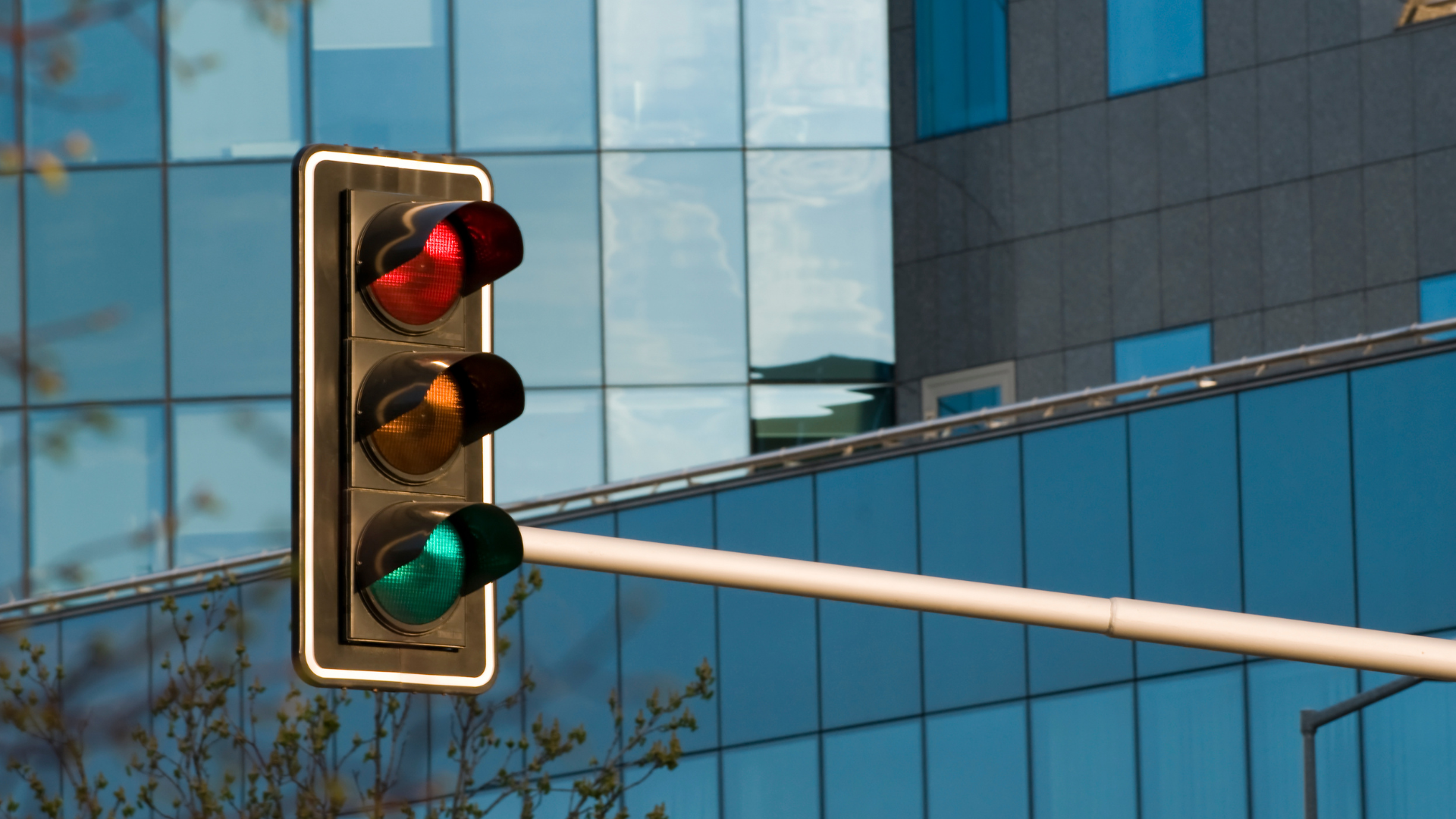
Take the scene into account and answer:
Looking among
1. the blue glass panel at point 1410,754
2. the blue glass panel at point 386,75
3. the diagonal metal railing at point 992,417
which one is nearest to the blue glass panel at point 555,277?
the blue glass panel at point 386,75

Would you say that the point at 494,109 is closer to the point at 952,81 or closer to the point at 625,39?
the point at 625,39

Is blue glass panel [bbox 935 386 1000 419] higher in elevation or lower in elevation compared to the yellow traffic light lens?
higher

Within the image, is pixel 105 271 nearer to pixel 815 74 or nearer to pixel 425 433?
pixel 815 74

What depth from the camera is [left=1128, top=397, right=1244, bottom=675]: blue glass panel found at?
72.6 ft

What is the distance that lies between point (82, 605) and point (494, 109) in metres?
8.90

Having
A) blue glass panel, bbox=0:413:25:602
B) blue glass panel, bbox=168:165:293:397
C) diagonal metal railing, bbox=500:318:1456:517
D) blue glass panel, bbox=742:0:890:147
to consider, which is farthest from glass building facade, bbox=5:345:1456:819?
blue glass panel, bbox=742:0:890:147

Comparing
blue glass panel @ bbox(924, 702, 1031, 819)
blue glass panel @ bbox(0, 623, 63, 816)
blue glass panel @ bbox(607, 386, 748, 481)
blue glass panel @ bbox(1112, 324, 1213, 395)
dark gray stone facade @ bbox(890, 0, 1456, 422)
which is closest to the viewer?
blue glass panel @ bbox(0, 623, 63, 816)

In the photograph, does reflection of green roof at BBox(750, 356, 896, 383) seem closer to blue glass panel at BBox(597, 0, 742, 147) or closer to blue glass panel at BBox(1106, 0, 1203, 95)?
blue glass panel at BBox(597, 0, 742, 147)

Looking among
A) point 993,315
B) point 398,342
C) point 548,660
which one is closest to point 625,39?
point 993,315

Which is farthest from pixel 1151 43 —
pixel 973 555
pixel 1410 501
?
pixel 1410 501

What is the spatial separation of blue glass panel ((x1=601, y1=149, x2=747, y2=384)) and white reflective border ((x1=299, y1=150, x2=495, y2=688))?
24450mm

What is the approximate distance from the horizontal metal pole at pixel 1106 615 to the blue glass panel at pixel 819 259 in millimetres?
23829

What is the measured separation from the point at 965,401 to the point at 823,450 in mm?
4103

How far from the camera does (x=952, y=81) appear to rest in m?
28.4
